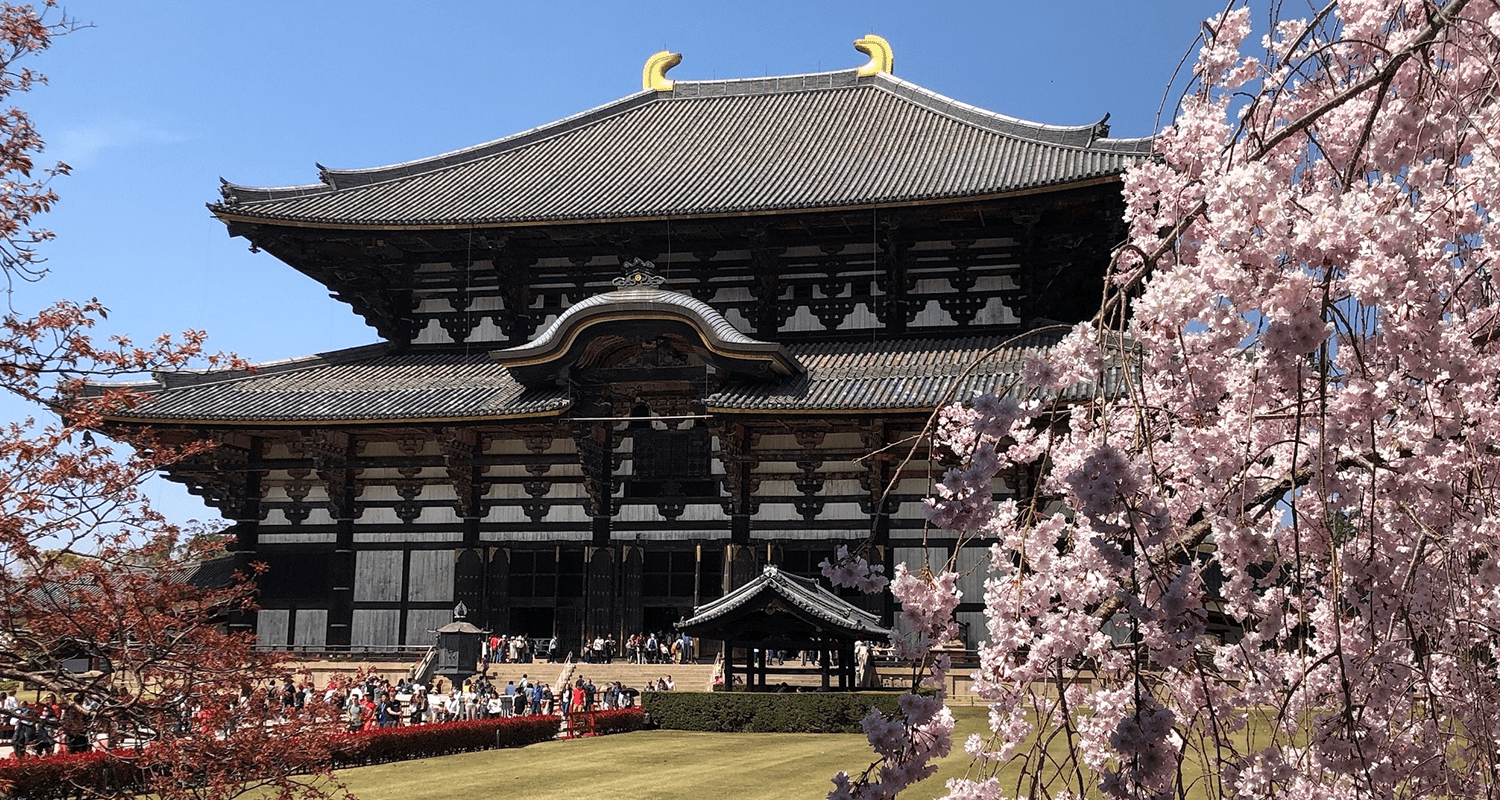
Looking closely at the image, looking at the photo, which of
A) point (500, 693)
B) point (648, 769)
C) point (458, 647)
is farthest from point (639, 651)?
point (648, 769)

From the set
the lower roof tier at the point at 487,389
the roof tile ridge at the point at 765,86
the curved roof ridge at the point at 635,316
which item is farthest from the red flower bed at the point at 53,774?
the roof tile ridge at the point at 765,86

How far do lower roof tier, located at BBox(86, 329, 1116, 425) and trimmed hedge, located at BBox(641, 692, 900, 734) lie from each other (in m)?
5.89

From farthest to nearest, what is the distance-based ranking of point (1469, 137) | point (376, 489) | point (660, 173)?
point (660, 173)
point (376, 489)
point (1469, 137)

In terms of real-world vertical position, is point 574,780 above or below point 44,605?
below

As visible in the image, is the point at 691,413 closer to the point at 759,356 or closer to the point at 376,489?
the point at 759,356

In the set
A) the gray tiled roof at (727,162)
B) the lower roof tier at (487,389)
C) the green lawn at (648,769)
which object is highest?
the gray tiled roof at (727,162)

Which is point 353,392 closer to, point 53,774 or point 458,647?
point 458,647

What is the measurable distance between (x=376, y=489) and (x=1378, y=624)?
26737mm

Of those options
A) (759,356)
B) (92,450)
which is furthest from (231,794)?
(759,356)

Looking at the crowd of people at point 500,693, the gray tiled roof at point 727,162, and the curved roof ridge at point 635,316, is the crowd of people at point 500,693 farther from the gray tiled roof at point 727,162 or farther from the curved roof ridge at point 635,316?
the gray tiled roof at point 727,162

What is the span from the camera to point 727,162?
33.3 meters

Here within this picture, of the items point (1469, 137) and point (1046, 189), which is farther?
point (1046, 189)

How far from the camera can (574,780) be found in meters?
15.9

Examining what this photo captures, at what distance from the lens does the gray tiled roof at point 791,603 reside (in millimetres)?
21656
